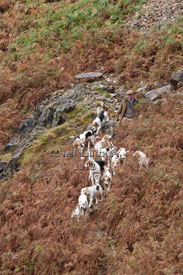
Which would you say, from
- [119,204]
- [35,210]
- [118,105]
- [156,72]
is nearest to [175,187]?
[119,204]

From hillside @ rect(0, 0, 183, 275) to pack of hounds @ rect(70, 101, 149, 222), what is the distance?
0.73 feet

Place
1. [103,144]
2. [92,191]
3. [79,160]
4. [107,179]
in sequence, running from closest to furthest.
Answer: [92,191] → [107,179] → [103,144] → [79,160]

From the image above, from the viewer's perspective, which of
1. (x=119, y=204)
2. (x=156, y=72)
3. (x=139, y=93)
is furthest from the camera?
(x=156, y=72)

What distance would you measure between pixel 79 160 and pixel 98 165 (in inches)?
62.9

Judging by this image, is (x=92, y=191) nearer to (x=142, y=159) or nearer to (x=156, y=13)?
(x=142, y=159)

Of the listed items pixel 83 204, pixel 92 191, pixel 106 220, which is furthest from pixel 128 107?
pixel 106 220

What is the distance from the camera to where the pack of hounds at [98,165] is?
8250mm

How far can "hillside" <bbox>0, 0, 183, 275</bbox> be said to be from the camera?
7180mm

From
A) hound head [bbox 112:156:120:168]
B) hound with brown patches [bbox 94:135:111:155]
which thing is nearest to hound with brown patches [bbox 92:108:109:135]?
hound with brown patches [bbox 94:135:111:155]

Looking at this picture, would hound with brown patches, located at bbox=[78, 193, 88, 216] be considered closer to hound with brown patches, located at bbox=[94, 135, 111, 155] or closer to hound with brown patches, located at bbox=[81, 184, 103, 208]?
hound with brown patches, located at bbox=[81, 184, 103, 208]

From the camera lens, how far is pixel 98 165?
8.99 m

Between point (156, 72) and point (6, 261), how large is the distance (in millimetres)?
10050

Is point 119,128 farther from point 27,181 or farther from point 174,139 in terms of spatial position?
point 27,181

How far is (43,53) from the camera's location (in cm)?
2025
